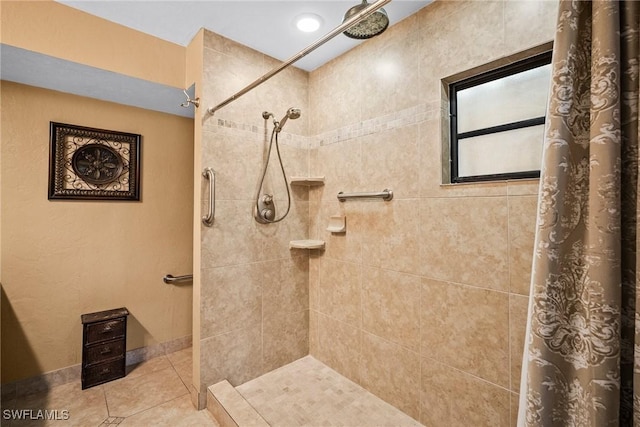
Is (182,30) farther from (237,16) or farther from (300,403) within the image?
(300,403)

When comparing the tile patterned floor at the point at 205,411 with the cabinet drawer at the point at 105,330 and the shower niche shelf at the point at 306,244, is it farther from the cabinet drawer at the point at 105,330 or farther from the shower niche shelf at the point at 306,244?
the shower niche shelf at the point at 306,244

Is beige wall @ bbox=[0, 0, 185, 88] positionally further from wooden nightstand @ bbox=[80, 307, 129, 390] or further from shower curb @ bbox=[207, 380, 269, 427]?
shower curb @ bbox=[207, 380, 269, 427]

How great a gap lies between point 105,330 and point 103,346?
116 millimetres

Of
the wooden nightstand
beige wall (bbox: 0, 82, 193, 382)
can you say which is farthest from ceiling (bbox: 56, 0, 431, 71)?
the wooden nightstand

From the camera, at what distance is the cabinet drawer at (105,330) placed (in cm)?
207

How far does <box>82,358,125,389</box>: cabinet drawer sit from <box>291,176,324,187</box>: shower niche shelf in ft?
6.11

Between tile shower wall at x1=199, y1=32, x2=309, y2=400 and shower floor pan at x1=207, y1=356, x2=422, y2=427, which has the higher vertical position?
tile shower wall at x1=199, y1=32, x2=309, y2=400

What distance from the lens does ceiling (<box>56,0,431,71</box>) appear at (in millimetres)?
1593

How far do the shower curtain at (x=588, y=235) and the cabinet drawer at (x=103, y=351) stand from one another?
8.23 ft

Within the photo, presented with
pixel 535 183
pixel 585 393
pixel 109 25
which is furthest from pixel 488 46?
pixel 109 25

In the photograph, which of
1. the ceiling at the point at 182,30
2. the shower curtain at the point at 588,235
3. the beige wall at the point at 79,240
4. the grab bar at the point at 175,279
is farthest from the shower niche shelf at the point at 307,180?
the shower curtain at the point at 588,235

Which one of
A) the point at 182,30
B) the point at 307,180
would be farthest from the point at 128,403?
the point at 182,30

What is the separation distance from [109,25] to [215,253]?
5.05 ft

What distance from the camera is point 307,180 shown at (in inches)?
83.9
